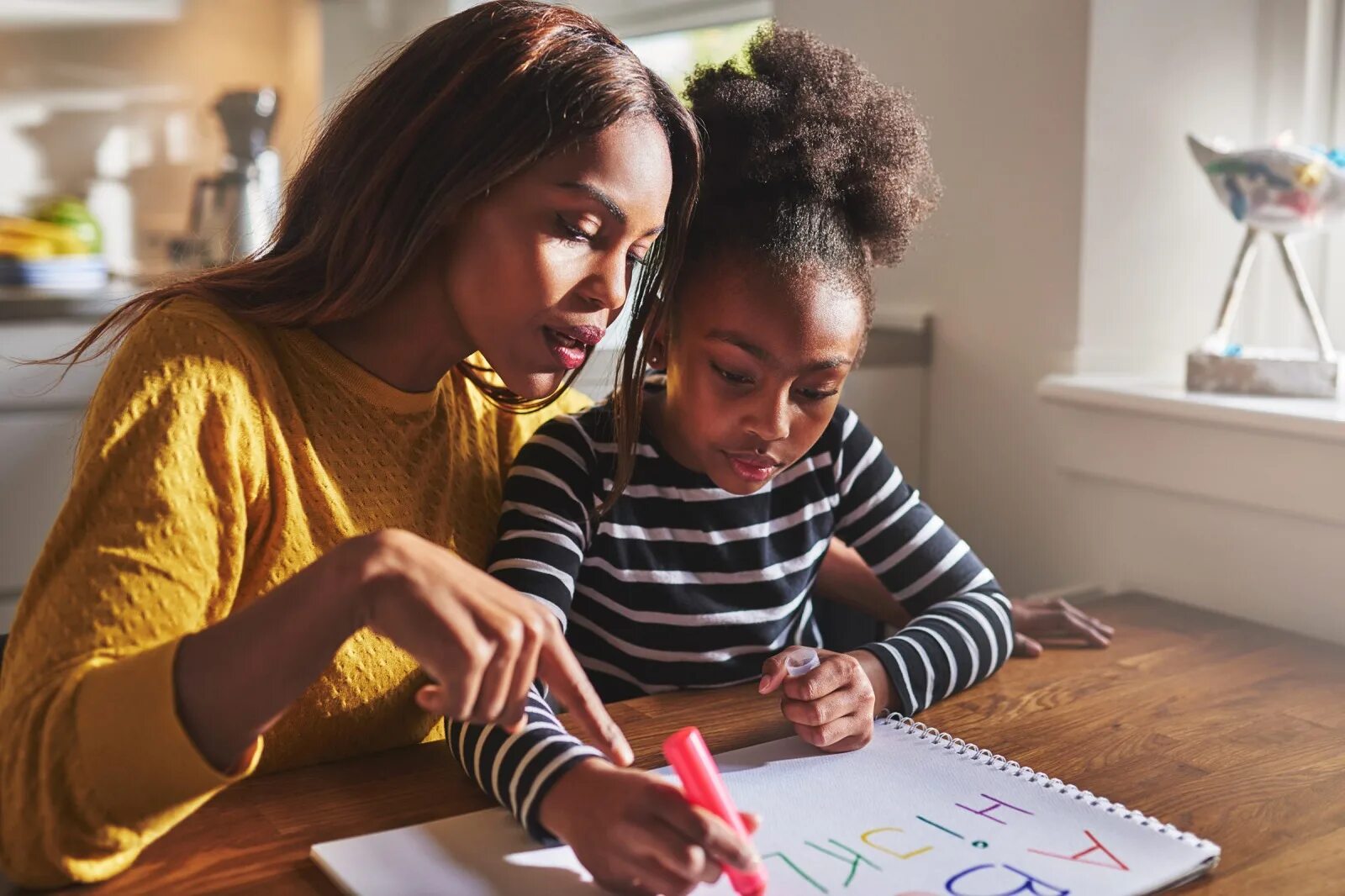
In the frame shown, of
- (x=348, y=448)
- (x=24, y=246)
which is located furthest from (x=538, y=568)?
(x=24, y=246)

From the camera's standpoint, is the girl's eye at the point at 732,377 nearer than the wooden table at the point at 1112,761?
No

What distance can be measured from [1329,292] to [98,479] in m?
1.41

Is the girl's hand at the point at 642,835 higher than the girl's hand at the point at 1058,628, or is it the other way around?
the girl's hand at the point at 642,835

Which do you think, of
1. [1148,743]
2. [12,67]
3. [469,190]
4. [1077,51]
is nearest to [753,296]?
[469,190]

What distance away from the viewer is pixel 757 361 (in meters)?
0.98

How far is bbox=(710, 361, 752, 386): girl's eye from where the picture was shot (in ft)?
3.25

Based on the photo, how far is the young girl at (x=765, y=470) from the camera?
38.6 inches

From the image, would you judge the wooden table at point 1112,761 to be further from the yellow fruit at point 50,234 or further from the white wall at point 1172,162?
the yellow fruit at point 50,234

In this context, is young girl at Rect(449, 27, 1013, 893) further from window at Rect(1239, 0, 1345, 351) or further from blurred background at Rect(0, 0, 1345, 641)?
window at Rect(1239, 0, 1345, 351)

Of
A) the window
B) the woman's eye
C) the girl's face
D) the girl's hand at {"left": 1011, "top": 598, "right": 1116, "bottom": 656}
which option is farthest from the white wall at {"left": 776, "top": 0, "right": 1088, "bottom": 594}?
the woman's eye

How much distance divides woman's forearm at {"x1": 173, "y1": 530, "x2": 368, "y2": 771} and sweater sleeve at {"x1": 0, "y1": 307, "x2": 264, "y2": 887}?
0.04 ft

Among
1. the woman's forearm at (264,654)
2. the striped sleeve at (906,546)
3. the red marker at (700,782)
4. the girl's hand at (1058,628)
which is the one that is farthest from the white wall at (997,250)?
the woman's forearm at (264,654)

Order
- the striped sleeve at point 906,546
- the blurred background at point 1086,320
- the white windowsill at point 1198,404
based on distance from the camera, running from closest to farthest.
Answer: the striped sleeve at point 906,546
the white windowsill at point 1198,404
the blurred background at point 1086,320

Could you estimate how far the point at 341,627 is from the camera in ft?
2.12
